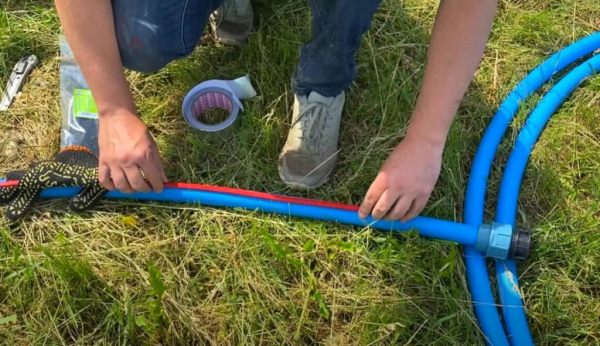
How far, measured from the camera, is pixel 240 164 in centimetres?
188

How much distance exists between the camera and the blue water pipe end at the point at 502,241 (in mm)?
Answer: 1662

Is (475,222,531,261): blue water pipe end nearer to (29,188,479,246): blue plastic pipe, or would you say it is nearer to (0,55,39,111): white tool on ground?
(29,188,479,246): blue plastic pipe

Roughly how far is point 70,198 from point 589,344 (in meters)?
1.61

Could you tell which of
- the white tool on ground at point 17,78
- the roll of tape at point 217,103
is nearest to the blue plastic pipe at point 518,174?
the roll of tape at point 217,103

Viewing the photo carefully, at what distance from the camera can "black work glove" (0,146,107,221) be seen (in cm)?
172

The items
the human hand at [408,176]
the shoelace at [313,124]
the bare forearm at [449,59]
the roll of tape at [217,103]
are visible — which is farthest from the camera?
the roll of tape at [217,103]

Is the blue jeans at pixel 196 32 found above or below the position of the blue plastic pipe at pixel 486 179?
above

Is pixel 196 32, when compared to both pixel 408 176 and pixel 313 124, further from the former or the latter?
pixel 408 176

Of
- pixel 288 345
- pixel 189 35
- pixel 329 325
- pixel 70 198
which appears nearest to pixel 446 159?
pixel 329 325

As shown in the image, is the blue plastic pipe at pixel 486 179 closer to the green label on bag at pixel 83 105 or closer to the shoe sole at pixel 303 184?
the shoe sole at pixel 303 184

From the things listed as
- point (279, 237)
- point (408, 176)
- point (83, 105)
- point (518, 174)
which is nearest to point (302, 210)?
point (279, 237)

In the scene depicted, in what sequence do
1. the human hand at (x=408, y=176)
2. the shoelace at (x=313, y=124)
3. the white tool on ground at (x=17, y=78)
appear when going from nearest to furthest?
the human hand at (x=408, y=176), the shoelace at (x=313, y=124), the white tool on ground at (x=17, y=78)

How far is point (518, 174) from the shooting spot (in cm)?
182

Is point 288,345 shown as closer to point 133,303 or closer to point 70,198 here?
point 133,303
